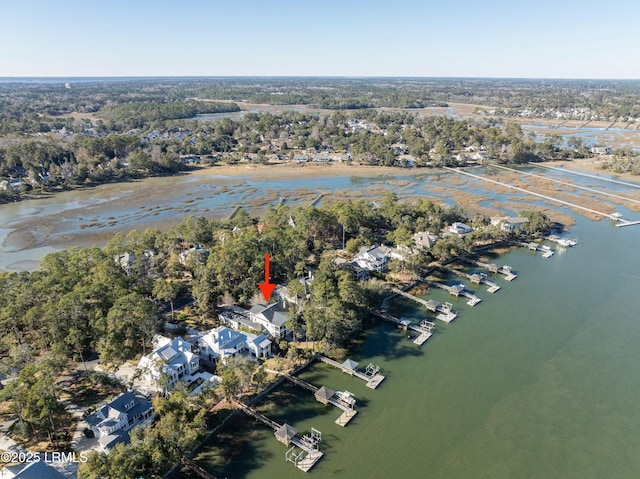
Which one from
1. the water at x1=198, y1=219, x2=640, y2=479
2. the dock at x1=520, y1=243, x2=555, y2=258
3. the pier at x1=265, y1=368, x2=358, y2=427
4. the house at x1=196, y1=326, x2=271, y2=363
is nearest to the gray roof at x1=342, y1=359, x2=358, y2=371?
the water at x1=198, y1=219, x2=640, y2=479

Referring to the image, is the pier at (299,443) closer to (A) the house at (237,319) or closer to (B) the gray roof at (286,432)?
(B) the gray roof at (286,432)

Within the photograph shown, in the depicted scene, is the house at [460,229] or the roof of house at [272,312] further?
the house at [460,229]

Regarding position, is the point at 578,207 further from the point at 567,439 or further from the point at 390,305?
the point at 567,439

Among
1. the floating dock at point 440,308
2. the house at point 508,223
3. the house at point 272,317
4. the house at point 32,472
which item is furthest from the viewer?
the house at point 508,223

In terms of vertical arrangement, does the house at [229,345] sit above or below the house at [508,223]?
below

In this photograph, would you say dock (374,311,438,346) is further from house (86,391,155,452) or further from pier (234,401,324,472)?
house (86,391,155,452)

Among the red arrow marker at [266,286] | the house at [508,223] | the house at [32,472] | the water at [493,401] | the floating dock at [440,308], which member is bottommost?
the water at [493,401]

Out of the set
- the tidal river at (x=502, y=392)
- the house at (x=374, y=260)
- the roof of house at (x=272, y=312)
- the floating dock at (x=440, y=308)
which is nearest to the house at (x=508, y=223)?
the tidal river at (x=502, y=392)
